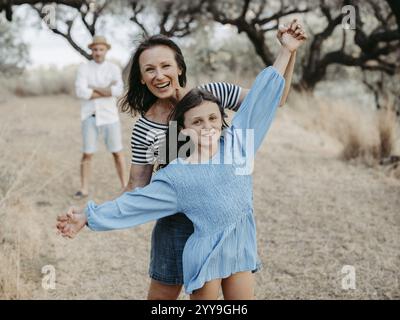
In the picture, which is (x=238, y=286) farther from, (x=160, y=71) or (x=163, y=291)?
(x=160, y=71)

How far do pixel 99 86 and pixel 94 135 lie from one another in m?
0.46

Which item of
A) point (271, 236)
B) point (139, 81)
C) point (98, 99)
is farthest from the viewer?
point (98, 99)

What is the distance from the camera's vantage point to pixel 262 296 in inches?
123

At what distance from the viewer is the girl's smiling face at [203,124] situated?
1.74 meters

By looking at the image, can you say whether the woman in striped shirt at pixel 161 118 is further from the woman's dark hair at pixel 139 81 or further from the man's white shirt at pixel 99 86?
the man's white shirt at pixel 99 86

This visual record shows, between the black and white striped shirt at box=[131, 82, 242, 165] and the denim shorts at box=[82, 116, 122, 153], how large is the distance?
306cm

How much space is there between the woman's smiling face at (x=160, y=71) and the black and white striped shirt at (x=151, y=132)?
0.11 meters

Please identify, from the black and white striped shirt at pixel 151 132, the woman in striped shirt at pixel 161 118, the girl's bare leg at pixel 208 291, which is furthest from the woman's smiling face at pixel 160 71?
the girl's bare leg at pixel 208 291

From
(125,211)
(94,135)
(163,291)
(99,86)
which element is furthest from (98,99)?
(125,211)

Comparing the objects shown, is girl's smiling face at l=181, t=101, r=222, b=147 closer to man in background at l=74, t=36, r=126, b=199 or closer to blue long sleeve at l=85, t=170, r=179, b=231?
blue long sleeve at l=85, t=170, r=179, b=231

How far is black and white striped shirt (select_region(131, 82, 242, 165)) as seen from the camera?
6.12 ft

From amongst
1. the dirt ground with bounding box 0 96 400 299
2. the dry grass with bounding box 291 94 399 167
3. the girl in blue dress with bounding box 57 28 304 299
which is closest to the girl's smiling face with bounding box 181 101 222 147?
the girl in blue dress with bounding box 57 28 304 299

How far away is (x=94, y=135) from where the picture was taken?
493 cm
